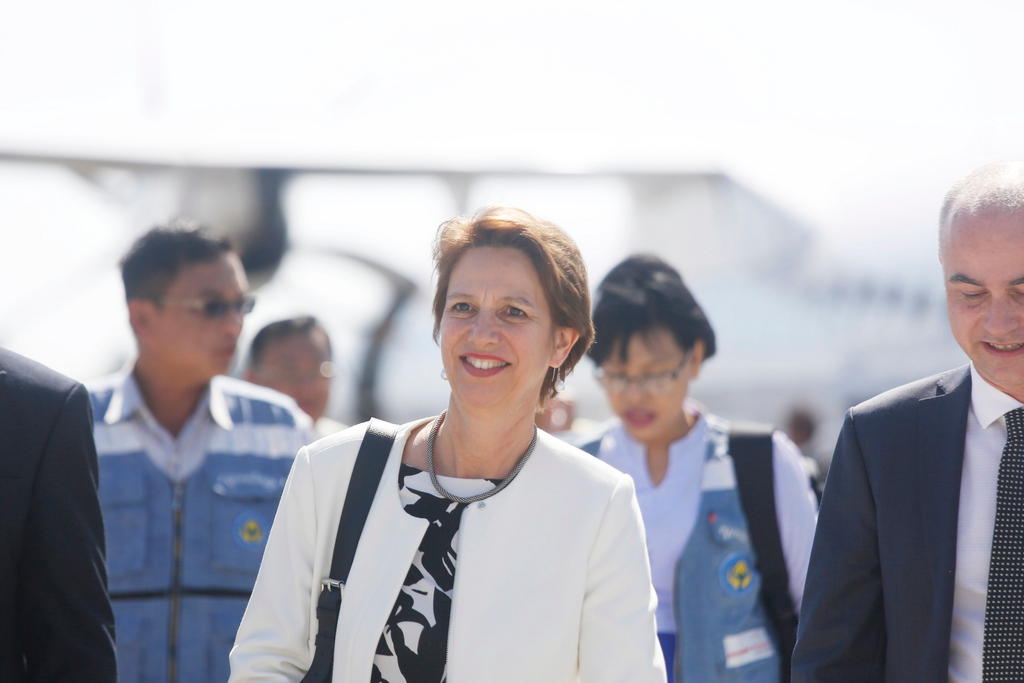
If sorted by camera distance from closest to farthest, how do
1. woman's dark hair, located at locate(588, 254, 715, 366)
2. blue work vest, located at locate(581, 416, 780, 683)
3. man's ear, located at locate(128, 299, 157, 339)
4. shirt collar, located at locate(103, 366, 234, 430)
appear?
blue work vest, located at locate(581, 416, 780, 683) < shirt collar, located at locate(103, 366, 234, 430) < woman's dark hair, located at locate(588, 254, 715, 366) < man's ear, located at locate(128, 299, 157, 339)

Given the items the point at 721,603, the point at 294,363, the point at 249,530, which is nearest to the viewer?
the point at 721,603

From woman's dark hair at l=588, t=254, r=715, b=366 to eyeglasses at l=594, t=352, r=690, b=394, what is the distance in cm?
7

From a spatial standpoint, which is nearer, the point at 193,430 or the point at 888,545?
the point at 888,545

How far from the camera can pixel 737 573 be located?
130 inches

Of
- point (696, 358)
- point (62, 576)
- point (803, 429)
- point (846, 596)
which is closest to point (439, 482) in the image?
point (62, 576)

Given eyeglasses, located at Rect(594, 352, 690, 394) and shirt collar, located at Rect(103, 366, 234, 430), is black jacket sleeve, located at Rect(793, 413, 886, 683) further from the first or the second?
shirt collar, located at Rect(103, 366, 234, 430)

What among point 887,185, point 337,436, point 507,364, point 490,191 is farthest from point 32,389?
point 887,185

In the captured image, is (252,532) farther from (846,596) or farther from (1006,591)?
(1006,591)

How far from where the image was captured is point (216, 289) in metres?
4.01

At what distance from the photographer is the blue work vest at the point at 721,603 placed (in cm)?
321

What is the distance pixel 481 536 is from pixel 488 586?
99mm

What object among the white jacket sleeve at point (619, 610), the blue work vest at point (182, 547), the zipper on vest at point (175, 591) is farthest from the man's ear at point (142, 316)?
the white jacket sleeve at point (619, 610)

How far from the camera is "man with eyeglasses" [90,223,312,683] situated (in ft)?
11.1

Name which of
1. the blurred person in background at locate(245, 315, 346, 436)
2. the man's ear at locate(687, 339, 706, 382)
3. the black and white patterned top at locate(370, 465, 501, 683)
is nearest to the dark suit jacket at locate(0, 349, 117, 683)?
the black and white patterned top at locate(370, 465, 501, 683)
